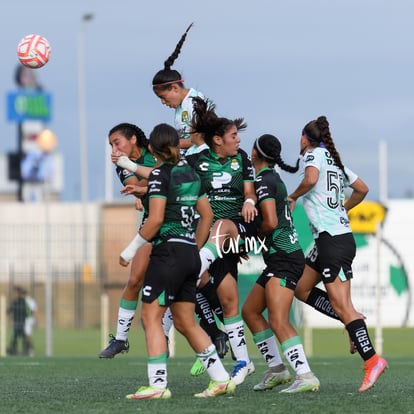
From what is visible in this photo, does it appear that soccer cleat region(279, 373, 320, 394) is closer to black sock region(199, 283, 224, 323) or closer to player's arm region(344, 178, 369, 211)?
black sock region(199, 283, 224, 323)

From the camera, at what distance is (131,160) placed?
1049 centimetres

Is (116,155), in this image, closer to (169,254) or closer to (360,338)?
(169,254)

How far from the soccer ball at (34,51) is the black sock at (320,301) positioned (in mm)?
3888

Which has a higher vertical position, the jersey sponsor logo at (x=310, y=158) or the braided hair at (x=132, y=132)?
the braided hair at (x=132, y=132)

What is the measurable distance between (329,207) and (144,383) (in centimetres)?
273

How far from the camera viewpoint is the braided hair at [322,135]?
10.1 m

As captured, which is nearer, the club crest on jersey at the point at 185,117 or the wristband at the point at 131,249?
the wristband at the point at 131,249

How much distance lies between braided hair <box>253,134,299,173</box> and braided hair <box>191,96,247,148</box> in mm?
377

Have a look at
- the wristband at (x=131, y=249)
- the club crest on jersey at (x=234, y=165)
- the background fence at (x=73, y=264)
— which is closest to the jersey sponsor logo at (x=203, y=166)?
the club crest on jersey at (x=234, y=165)

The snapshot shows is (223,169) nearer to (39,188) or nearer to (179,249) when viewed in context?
(179,249)

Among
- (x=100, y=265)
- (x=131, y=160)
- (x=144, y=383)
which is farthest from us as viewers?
(x=100, y=265)

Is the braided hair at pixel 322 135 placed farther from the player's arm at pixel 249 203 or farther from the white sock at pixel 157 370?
the white sock at pixel 157 370

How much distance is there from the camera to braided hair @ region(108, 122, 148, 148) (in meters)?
10.5

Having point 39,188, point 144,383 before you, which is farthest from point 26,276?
point 39,188
